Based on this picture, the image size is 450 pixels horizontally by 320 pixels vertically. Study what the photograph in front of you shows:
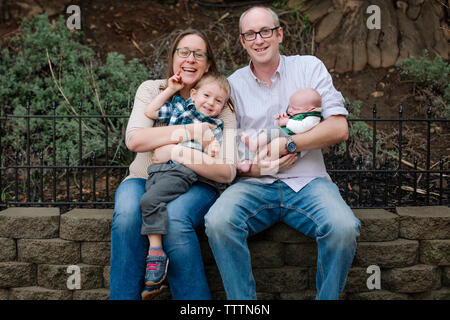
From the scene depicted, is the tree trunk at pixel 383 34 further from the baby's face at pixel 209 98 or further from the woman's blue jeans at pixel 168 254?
the woman's blue jeans at pixel 168 254

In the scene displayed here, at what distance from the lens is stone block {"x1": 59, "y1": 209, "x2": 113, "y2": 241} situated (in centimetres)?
299

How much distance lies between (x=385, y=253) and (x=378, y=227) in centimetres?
19

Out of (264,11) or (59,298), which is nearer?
(264,11)

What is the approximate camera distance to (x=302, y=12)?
18.4 ft

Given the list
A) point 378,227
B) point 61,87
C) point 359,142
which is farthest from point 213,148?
point 61,87

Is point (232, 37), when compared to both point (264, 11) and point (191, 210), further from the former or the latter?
point (191, 210)

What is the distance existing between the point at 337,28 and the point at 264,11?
286 centimetres

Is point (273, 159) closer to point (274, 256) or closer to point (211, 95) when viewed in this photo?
point (211, 95)

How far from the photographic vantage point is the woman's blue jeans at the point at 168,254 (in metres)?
Result: 2.38

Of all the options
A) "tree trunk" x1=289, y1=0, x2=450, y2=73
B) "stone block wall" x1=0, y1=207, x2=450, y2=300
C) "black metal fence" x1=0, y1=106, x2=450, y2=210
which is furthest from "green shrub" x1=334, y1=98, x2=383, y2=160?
"stone block wall" x1=0, y1=207, x2=450, y2=300

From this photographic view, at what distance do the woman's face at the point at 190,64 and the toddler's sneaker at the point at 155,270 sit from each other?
111 centimetres

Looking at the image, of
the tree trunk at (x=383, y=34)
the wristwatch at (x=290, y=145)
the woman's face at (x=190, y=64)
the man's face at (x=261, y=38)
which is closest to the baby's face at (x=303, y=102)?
the wristwatch at (x=290, y=145)

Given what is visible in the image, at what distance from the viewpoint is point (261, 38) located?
2.81 metres
